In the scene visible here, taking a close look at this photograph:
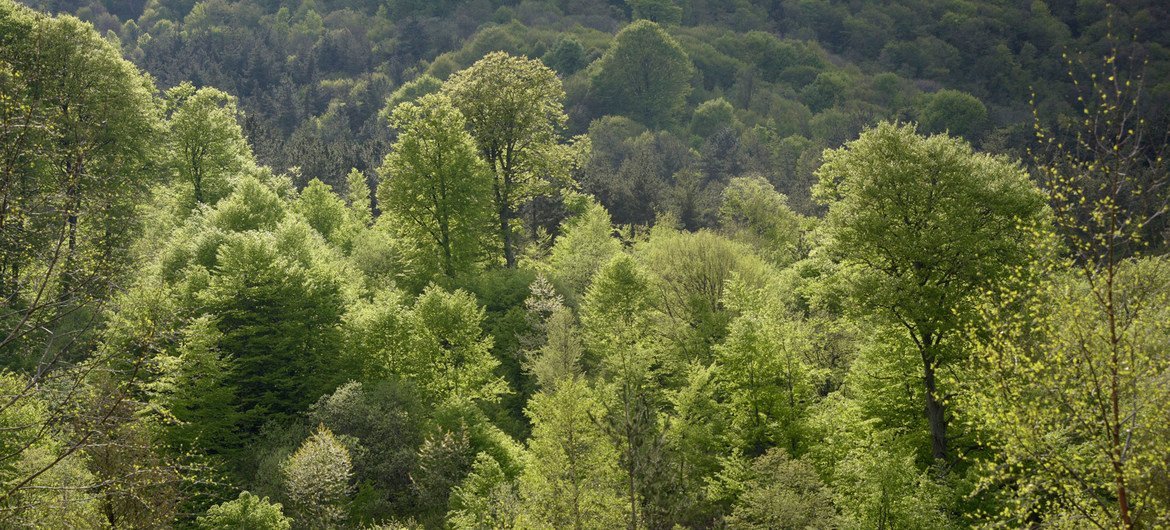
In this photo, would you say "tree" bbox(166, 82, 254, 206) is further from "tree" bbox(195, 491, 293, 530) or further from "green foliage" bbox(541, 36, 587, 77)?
"green foliage" bbox(541, 36, 587, 77)

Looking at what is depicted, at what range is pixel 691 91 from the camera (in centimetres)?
12975

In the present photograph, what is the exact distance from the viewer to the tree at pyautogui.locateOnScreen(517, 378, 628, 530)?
2120 centimetres

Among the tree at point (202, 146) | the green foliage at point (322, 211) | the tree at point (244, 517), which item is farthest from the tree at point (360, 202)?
the tree at point (244, 517)

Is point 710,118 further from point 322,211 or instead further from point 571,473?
point 571,473

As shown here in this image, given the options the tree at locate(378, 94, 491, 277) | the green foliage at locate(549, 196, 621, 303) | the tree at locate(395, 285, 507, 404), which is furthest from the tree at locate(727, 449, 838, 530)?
the tree at locate(378, 94, 491, 277)

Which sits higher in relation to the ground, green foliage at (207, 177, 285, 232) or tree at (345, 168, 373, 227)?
tree at (345, 168, 373, 227)

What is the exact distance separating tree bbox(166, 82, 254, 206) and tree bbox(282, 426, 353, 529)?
2132 centimetres

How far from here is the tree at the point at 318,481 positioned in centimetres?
2425

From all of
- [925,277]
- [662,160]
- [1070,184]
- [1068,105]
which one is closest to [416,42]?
[662,160]

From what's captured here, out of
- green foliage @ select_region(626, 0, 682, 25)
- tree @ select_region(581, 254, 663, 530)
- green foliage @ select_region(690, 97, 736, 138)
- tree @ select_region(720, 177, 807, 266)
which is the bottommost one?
tree @ select_region(581, 254, 663, 530)

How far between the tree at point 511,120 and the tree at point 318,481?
19.1 meters

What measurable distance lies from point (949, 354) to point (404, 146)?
26847mm

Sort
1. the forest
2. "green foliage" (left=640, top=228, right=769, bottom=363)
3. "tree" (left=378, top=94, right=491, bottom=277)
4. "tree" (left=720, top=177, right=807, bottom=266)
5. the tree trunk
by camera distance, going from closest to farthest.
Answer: the forest < the tree trunk < "tree" (left=378, top=94, right=491, bottom=277) < "green foliage" (left=640, top=228, right=769, bottom=363) < "tree" (left=720, top=177, right=807, bottom=266)

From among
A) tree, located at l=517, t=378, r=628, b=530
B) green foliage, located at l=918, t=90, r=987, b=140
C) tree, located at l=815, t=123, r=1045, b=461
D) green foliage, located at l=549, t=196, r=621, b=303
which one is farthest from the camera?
green foliage, located at l=918, t=90, r=987, b=140
